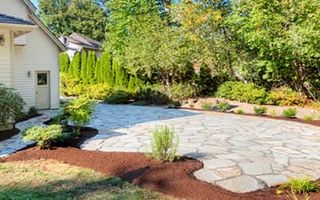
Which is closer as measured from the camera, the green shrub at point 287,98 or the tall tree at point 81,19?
the green shrub at point 287,98

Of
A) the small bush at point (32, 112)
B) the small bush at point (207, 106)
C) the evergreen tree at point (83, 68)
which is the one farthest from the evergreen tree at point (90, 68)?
the small bush at point (207, 106)

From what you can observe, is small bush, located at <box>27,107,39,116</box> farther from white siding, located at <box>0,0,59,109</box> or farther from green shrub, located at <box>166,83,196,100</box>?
green shrub, located at <box>166,83,196,100</box>

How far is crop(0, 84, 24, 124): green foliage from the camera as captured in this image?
33.0 ft

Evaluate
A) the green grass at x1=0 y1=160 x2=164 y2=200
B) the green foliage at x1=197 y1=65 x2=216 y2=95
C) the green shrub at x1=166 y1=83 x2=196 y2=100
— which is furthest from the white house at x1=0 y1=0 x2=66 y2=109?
the green grass at x1=0 y1=160 x2=164 y2=200

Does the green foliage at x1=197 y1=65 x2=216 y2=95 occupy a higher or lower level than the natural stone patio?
higher

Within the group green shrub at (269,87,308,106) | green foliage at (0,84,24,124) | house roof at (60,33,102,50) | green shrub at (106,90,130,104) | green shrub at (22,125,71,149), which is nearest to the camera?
green shrub at (22,125,71,149)

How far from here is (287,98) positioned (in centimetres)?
1728

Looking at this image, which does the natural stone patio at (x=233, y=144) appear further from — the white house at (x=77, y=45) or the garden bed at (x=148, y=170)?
the white house at (x=77, y=45)

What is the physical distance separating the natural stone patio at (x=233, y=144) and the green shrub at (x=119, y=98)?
6.18 m

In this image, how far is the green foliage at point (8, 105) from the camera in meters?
10.0

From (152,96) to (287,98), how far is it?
6.87 m

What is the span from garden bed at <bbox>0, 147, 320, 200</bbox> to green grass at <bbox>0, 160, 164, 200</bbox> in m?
0.22

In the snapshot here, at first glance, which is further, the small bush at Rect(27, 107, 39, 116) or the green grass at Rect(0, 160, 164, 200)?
the small bush at Rect(27, 107, 39, 116)

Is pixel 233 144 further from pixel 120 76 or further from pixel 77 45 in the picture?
pixel 77 45
